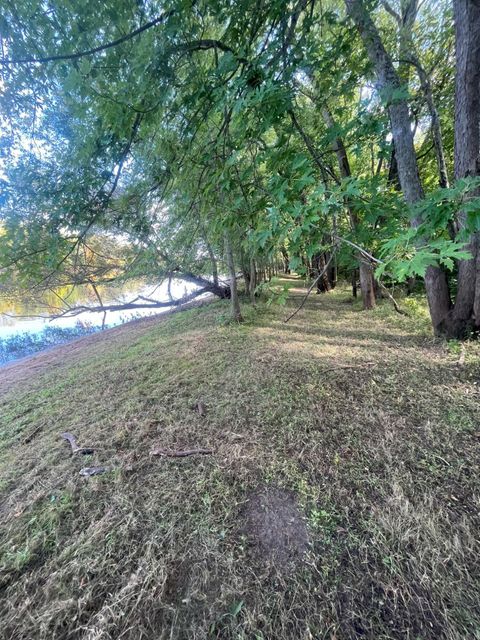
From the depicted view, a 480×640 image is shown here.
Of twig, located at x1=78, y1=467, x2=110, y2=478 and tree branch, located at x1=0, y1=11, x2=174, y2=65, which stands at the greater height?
tree branch, located at x1=0, y1=11, x2=174, y2=65

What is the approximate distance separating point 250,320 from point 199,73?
3.79m

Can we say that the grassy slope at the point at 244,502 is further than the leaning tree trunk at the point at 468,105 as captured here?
No

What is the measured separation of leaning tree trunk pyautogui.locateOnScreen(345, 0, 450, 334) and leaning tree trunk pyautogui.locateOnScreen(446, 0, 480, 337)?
0.31 m

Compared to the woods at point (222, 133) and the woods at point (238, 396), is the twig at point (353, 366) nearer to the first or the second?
the woods at point (238, 396)

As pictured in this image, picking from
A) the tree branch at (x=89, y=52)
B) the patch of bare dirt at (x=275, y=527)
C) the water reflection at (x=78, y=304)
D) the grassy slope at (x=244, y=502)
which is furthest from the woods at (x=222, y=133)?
the water reflection at (x=78, y=304)

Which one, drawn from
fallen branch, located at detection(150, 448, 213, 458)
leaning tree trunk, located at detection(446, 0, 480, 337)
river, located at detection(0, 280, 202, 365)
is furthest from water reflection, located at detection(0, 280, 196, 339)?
leaning tree trunk, located at detection(446, 0, 480, 337)

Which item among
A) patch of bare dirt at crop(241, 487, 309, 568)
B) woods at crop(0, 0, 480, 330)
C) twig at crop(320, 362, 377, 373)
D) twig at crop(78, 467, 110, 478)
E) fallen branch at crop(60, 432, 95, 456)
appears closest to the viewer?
patch of bare dirt at crop(241, 487, 309, 568)

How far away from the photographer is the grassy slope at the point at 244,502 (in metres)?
0.92

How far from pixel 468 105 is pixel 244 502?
395cm

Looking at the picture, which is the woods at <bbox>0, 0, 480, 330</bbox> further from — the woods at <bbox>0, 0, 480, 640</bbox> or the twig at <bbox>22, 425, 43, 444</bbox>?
the twig at <bbox>22, 425, 43, 444</bbox>

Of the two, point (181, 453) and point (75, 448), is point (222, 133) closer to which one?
point (181, 453)

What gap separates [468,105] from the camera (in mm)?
2297

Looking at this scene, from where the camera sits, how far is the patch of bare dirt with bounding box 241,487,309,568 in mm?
1093

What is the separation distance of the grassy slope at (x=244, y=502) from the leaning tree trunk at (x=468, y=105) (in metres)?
0.93
